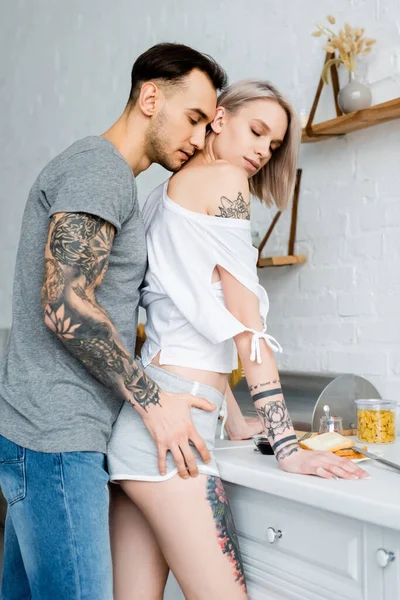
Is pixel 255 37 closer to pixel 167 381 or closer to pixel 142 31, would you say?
pixel 142 31

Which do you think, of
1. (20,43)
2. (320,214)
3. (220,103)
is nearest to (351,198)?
(320,214)

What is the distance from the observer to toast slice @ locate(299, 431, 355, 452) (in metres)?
1.44

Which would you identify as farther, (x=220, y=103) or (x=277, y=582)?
(x=220, y=103)

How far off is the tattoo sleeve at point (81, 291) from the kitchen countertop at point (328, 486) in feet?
1.21

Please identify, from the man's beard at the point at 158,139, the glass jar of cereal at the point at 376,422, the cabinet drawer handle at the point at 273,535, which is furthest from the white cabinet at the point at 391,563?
the man's beard at the point at 158,139

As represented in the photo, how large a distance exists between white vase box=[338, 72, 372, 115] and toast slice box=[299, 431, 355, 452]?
1.07m

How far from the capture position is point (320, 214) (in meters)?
2.30

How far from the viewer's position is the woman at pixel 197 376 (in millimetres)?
1247

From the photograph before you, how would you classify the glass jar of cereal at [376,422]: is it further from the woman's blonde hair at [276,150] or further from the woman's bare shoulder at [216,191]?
the woman's bare shoulder at [216,191]

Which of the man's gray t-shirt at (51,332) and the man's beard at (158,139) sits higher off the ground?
the man's beard at (158,139)

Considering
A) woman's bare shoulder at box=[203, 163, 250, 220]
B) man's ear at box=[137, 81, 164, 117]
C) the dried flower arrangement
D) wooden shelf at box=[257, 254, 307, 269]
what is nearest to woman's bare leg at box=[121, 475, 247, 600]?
woman's bare shoulder at box=[203, 163, 250, 220]

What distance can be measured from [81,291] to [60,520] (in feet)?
1.30

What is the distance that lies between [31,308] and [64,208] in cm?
22

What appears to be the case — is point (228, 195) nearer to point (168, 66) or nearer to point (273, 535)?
point (168, 66)
